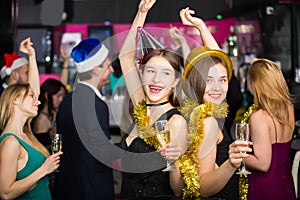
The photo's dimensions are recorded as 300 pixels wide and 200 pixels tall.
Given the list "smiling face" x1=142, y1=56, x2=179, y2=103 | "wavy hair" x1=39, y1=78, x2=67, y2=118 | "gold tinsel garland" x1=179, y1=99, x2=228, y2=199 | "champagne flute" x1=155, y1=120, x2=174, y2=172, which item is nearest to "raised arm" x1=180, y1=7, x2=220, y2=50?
"smiling face" x1=142, y1=56, x2=179, y2=103

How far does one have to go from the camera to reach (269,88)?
3.04 m

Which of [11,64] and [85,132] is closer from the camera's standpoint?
[85,132]

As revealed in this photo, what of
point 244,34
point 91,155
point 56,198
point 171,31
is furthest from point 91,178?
point 244,34

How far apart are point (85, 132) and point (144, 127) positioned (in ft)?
2.59

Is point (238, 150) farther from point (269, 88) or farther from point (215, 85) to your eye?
point (269, 88)

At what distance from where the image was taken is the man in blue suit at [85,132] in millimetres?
3354

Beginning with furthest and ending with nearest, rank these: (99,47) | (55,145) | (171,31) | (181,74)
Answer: (99,47) < (171,31) < (55,145) < (181,74)

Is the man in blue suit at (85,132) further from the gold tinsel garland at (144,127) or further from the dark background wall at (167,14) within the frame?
the dark background wall at (167,14)

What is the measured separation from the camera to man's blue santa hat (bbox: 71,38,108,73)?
358 centimetres

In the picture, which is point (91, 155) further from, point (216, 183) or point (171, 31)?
point (216, 183)

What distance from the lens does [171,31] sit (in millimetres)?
3426

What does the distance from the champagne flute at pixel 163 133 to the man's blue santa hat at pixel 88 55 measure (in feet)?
4.12

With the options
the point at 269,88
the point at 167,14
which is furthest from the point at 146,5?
the point at 167,14

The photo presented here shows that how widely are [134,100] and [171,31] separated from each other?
76 cm
